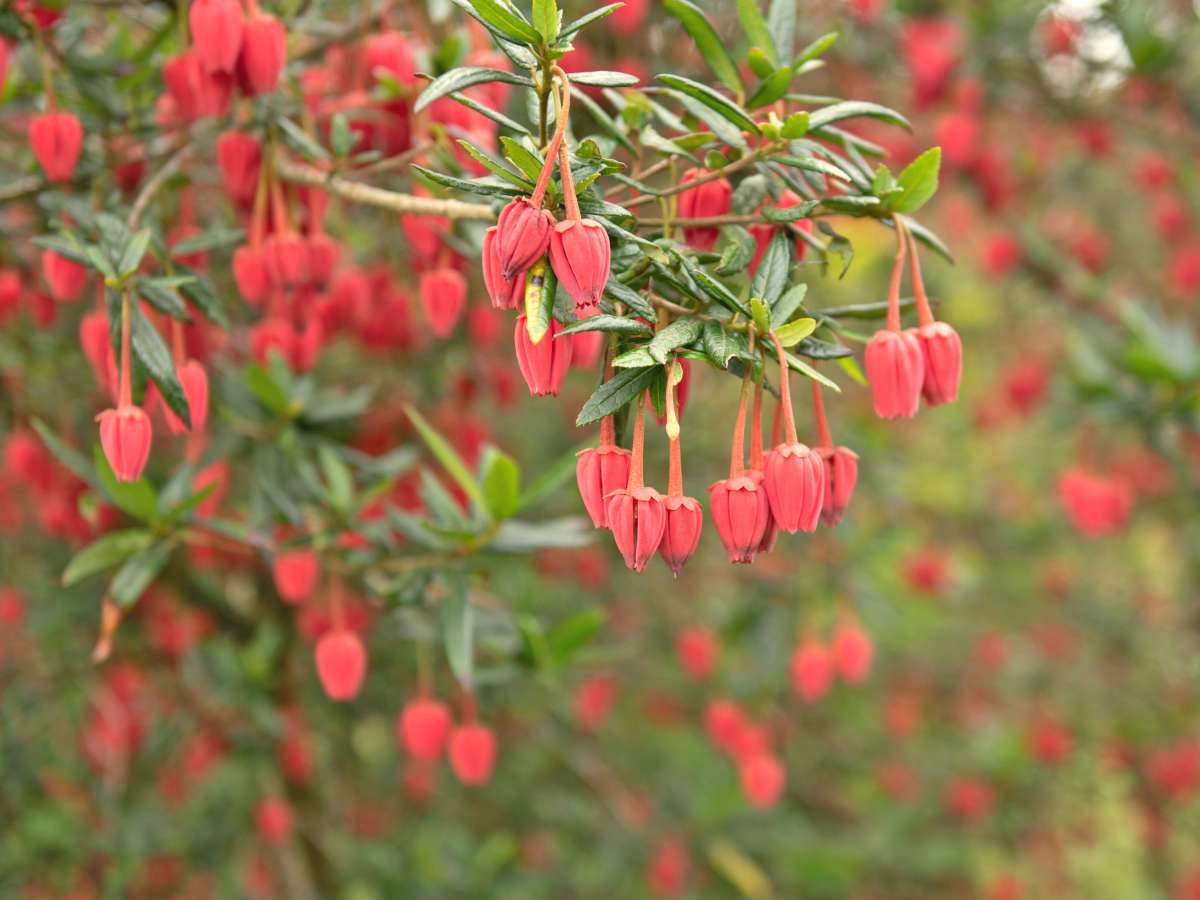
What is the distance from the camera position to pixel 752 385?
114 cm

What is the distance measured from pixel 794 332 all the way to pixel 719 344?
3.2 inches

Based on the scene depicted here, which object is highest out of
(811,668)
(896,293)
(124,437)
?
(896,293)

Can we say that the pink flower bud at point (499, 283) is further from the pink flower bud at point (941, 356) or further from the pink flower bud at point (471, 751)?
the pink flower bud at point (471, 751)

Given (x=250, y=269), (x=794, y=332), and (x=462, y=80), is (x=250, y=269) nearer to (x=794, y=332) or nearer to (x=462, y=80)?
(x=462, y=80)

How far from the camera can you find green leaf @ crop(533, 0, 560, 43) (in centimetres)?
97

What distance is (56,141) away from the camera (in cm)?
144

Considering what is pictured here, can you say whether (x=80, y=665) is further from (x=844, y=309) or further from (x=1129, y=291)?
(x=1129, y=291)

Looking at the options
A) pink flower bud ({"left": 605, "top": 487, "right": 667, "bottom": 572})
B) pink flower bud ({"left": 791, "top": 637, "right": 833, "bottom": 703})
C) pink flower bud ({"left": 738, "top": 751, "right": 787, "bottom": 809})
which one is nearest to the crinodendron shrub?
pink flower bud ({"left": 605, "top": 487, "right": 667, "bottom": 572})

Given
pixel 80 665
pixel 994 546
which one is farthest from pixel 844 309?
pixel 994 546

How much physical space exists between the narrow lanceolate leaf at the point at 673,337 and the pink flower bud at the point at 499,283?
0.14 m

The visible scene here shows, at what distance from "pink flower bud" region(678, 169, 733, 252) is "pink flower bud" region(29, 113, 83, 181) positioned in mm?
821

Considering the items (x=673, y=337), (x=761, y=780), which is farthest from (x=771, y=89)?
(x=761, y=780)

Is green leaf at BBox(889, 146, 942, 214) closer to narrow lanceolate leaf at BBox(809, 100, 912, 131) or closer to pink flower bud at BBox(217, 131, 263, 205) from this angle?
narrow lanceolate leaf at BBox(809, 100, 912, 131)

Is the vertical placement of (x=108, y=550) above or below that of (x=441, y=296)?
below
